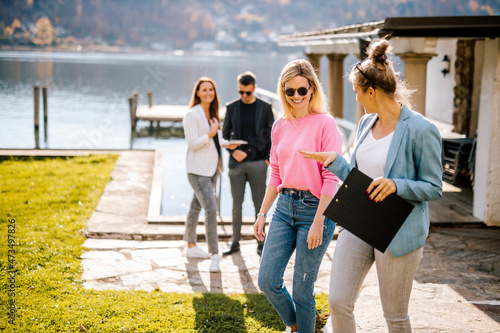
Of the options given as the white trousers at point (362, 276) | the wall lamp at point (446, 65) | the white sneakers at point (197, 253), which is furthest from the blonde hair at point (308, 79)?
the wall lamp at point (446, 65)

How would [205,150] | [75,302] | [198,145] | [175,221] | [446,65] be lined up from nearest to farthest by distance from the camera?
[75,302] → [198,145] → [205,150] → [175,221] → [446,65]

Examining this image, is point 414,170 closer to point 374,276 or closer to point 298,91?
point 298,91

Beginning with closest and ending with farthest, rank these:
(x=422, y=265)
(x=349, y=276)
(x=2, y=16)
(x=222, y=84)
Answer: (x=349, y=276)
(x=422, y=265)
(x=2, y=16)
(x=222, y=84)

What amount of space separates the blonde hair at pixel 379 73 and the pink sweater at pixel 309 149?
0.50m

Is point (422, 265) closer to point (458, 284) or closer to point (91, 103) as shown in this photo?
point (458, 284)

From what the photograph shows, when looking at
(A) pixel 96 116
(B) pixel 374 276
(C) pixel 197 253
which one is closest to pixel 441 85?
(B) pixel 374 276

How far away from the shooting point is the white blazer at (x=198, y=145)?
5.91m

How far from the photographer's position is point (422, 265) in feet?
19.8

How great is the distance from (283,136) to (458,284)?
3.00 metres

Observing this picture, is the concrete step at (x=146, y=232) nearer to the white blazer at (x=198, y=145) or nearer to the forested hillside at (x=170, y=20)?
the white blazer at (x=198, y=145)

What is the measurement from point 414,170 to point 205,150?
11.3 feet

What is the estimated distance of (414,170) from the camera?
2777 mm

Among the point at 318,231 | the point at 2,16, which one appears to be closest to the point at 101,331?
the point at 318,231

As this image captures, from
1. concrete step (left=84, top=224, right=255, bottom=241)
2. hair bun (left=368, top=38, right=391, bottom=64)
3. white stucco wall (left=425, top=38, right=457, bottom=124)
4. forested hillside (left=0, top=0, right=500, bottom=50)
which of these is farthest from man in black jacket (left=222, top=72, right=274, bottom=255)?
forested hillside (left=0, top=0, right=500, bottom=50)
